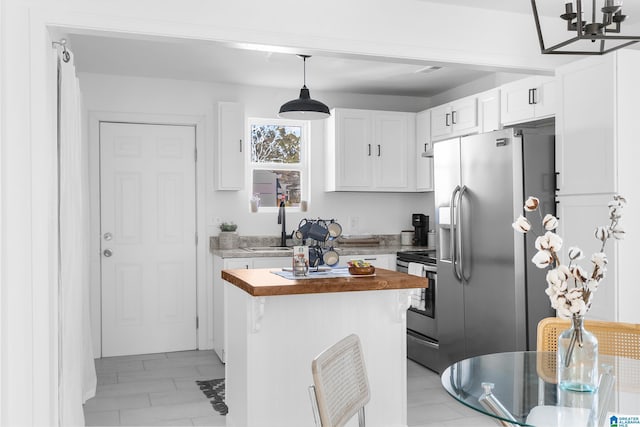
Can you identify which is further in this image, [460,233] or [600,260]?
[460,233]

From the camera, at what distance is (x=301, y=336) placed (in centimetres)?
319

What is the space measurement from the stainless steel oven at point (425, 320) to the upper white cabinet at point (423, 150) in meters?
0.96

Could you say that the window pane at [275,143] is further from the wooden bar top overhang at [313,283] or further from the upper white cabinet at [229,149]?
the wooden bar top overhang at [313,283]

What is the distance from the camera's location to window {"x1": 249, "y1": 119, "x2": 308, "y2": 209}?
5.82m

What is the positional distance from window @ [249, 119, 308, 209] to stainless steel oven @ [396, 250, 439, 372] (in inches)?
58.1

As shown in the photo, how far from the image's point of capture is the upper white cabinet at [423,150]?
572cm

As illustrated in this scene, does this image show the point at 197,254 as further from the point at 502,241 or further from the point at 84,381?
the point at 502,241

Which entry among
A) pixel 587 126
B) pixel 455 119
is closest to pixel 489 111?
pixel 455 119

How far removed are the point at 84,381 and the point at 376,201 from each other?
337 centimetres

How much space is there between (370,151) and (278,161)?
0.93m

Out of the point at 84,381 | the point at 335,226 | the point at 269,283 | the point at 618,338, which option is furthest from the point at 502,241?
the point at 84,381

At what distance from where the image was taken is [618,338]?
7.92 ft

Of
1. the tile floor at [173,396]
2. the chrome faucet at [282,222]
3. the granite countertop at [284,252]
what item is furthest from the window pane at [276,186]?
the tile floor at [173,396]

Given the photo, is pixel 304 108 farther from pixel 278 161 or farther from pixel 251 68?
pixel 278 161
